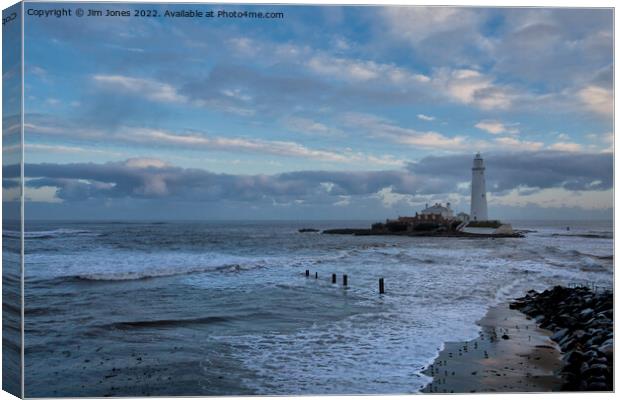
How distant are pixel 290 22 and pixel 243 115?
1.33 m

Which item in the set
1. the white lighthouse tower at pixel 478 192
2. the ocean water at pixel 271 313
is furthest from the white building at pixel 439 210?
the ocean water at pixel 271 313

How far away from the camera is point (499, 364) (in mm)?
6105

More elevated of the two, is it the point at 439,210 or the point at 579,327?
the point at 439,210

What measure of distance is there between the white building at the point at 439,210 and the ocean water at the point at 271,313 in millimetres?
625

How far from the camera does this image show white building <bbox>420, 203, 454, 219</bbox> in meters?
8.97

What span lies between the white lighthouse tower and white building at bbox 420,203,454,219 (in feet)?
1.56

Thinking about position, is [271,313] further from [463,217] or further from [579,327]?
[579,327]

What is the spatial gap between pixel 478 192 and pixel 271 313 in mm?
3543

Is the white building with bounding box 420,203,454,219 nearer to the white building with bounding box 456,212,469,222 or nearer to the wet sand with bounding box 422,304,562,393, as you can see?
the white building with bounding box 456,212,469,222

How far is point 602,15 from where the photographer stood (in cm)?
592

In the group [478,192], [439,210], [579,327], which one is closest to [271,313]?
[439,210]

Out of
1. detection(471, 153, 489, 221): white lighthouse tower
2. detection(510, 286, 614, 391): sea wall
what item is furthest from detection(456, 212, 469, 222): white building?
detection(510, 286, 614, 391): sea wall

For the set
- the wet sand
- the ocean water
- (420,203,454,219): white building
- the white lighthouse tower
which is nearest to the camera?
the wet sand

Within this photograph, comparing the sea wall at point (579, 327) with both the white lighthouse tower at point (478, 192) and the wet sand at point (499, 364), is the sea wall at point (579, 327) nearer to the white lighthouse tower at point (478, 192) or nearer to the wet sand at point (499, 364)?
the wet sand at point (499, 364)
